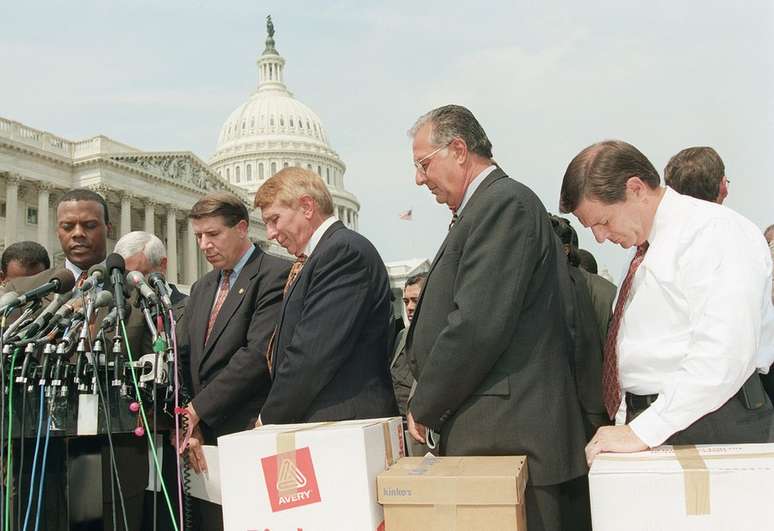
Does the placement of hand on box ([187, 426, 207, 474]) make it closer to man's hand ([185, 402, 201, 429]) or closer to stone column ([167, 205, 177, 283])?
man's hand ([185, 402, 201, 429])

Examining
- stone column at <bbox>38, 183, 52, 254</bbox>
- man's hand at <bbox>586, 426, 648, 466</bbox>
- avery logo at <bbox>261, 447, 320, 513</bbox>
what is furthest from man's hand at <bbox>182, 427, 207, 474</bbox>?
stone column at <bbox>38, 183, 52, 254</bbox>

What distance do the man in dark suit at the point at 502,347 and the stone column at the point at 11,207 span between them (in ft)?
142

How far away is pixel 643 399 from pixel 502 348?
22.0 inches

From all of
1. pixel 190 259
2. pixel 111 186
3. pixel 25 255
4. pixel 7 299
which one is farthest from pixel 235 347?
pixel 190 259

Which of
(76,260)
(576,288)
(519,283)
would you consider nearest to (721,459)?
(519,283)

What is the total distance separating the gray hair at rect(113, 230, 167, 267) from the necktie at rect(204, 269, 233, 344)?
45.4 inches

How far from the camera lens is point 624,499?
81.8 inches

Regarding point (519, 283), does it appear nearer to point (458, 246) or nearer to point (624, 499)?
point (458, 246)

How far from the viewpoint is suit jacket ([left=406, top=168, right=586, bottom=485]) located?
270 cm

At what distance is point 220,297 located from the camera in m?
4.45

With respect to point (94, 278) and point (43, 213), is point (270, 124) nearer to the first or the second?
point (43, 213)

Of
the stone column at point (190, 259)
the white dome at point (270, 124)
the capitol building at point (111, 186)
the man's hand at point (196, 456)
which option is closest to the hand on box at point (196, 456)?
the man's hand at point (196, 456)

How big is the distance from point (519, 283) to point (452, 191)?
1.93 ft

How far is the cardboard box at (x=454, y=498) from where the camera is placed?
223cm
